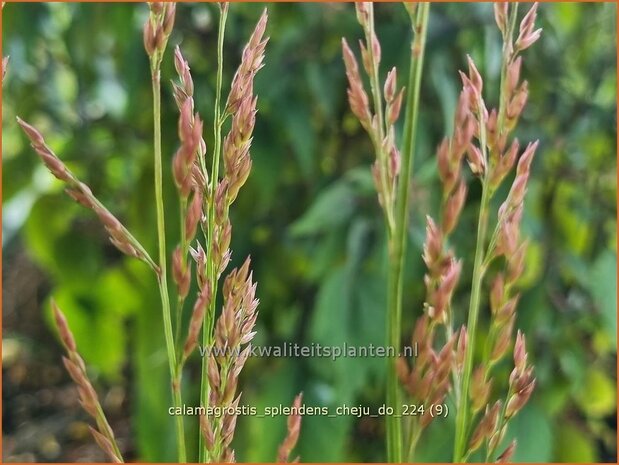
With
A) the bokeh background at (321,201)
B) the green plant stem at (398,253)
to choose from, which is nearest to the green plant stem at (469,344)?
the green plant stem at (398,253)

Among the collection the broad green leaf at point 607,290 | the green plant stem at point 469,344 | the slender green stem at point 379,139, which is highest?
the slender green stem at point 379,139

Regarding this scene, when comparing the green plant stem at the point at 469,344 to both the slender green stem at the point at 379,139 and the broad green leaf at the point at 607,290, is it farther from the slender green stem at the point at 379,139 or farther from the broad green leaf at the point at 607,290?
the broad green leaf at the point at 607,290

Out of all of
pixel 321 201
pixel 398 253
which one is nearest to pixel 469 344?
pixel 398 253

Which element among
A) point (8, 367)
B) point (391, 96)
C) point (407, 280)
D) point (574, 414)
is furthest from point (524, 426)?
point (8, 367)

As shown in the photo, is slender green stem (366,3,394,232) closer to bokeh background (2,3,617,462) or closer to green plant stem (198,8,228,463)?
green plant stem (198,8,228,463)

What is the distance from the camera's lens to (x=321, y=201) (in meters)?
0.57

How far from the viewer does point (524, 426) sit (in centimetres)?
55

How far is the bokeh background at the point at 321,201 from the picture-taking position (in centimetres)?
55

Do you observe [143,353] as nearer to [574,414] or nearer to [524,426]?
[524,426]

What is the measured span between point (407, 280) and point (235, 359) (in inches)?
16.1

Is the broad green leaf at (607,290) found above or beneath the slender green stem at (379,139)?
beneath

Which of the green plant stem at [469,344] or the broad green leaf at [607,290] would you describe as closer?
the green plant stem at [469,344]

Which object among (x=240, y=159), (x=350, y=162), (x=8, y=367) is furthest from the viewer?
(x=8, y=367)

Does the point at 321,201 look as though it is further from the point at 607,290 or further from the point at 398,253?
the point at 398,253
